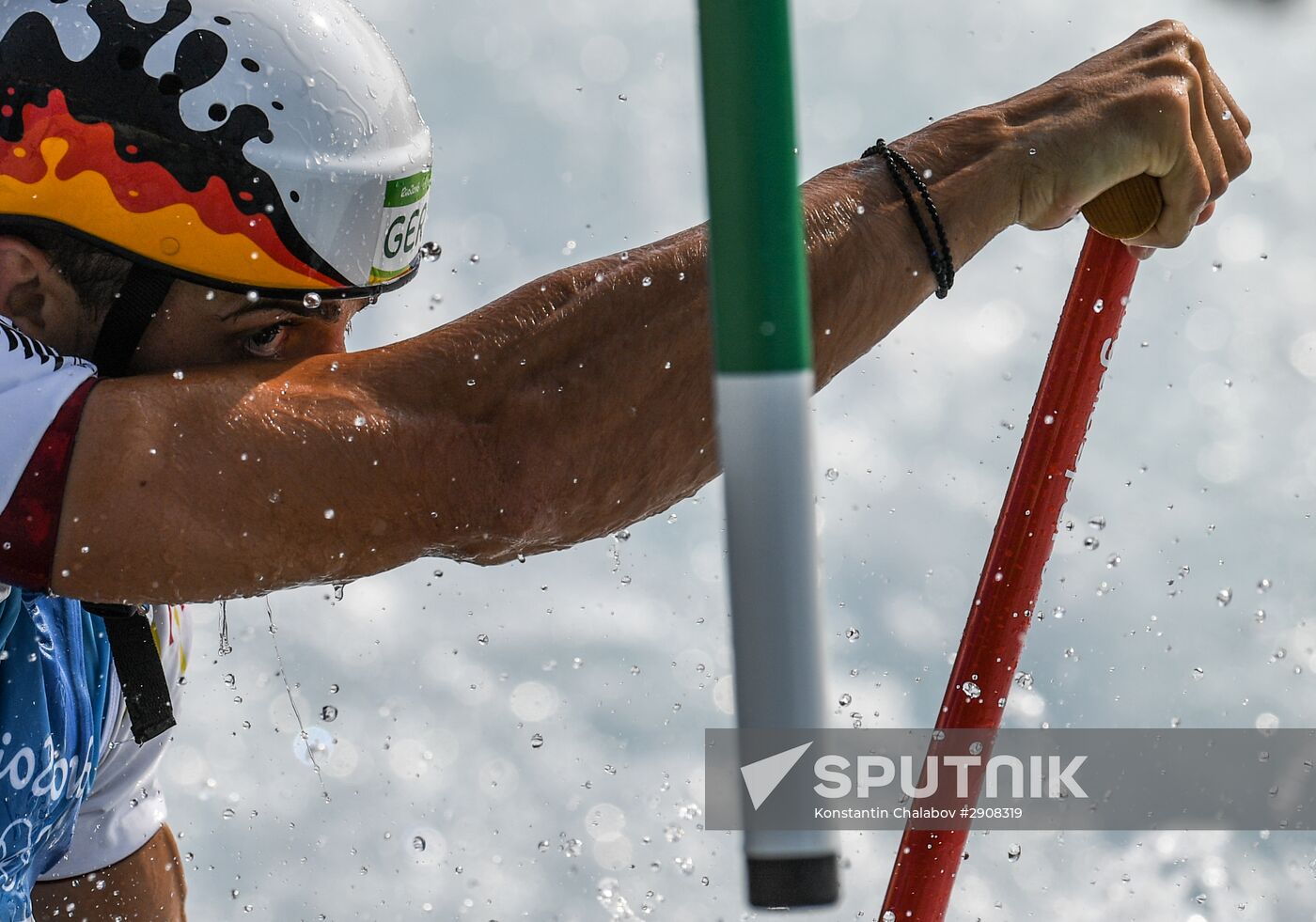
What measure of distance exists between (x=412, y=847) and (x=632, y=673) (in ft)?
4.25

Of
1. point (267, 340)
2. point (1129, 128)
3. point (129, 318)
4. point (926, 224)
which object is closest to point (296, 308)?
point (267, 340)

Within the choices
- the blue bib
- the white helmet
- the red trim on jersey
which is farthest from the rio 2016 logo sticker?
the red trim on jersey

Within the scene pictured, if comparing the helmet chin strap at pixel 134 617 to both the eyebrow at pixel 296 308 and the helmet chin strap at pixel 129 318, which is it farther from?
the eyebrow at pixel 296 308

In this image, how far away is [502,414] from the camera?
1943 millimetres

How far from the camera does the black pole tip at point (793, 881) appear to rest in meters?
1.08

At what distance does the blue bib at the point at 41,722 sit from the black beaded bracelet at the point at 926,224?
164 centimetres

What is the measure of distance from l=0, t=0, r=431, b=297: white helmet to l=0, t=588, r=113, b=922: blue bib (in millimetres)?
680

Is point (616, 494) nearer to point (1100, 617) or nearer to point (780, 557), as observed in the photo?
point (780, 557)

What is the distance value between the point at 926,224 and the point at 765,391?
3.65ft

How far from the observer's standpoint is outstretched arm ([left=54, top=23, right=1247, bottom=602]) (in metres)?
1.78

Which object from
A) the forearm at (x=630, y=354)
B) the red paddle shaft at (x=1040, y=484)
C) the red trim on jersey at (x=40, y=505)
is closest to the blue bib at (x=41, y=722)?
the red trim on jersey at (x=40, y=505)

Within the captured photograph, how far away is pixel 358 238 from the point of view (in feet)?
8.64

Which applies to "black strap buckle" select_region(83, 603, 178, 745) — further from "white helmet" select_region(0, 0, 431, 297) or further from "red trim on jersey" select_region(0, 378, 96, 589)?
"red trim on jersey" select_region(0, 378, 96, 589)

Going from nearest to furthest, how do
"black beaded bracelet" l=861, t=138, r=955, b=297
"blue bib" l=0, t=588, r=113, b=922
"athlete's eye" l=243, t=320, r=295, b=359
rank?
"black beaded bracelet" l=861, t=138, r=955, b=297, "athlete's eye" l=243, t=320, r=295, b=359, "blue bib" l=0, t=588, r=113, b=922
